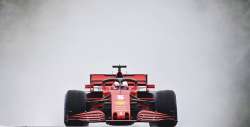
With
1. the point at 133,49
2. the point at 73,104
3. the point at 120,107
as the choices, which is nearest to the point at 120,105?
the point at 120,107

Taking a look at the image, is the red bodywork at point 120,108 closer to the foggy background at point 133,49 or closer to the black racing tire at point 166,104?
the black racing tire at point 166,104

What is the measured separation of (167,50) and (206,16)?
5.04ft

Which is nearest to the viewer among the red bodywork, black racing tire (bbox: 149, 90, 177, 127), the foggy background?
the red bodywork

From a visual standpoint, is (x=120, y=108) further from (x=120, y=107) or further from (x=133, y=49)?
(x=133, y=49)

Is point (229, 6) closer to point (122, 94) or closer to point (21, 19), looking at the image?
point (21, 19)

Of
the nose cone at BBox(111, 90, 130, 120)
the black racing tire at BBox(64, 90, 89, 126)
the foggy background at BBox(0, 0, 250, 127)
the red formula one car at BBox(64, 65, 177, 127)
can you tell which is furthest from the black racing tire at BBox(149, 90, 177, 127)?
the foggy background at BBox(0, 0, 250, 127)

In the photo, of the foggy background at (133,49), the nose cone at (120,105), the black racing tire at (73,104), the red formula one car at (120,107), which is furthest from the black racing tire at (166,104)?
the foggy background at (133,49)

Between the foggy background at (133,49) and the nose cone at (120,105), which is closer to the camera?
the nose cone at (120,105)

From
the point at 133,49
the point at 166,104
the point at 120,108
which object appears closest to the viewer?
the point at 120,108

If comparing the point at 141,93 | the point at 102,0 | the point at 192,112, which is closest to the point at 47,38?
the point at 102,0

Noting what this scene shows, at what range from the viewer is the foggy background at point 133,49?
13.0 meters

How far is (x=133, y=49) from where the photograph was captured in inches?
529

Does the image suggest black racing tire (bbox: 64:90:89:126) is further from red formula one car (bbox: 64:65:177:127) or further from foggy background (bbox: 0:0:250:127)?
foggy background (bbox: 0:0:250:127)

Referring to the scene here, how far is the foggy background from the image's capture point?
1298 cm
